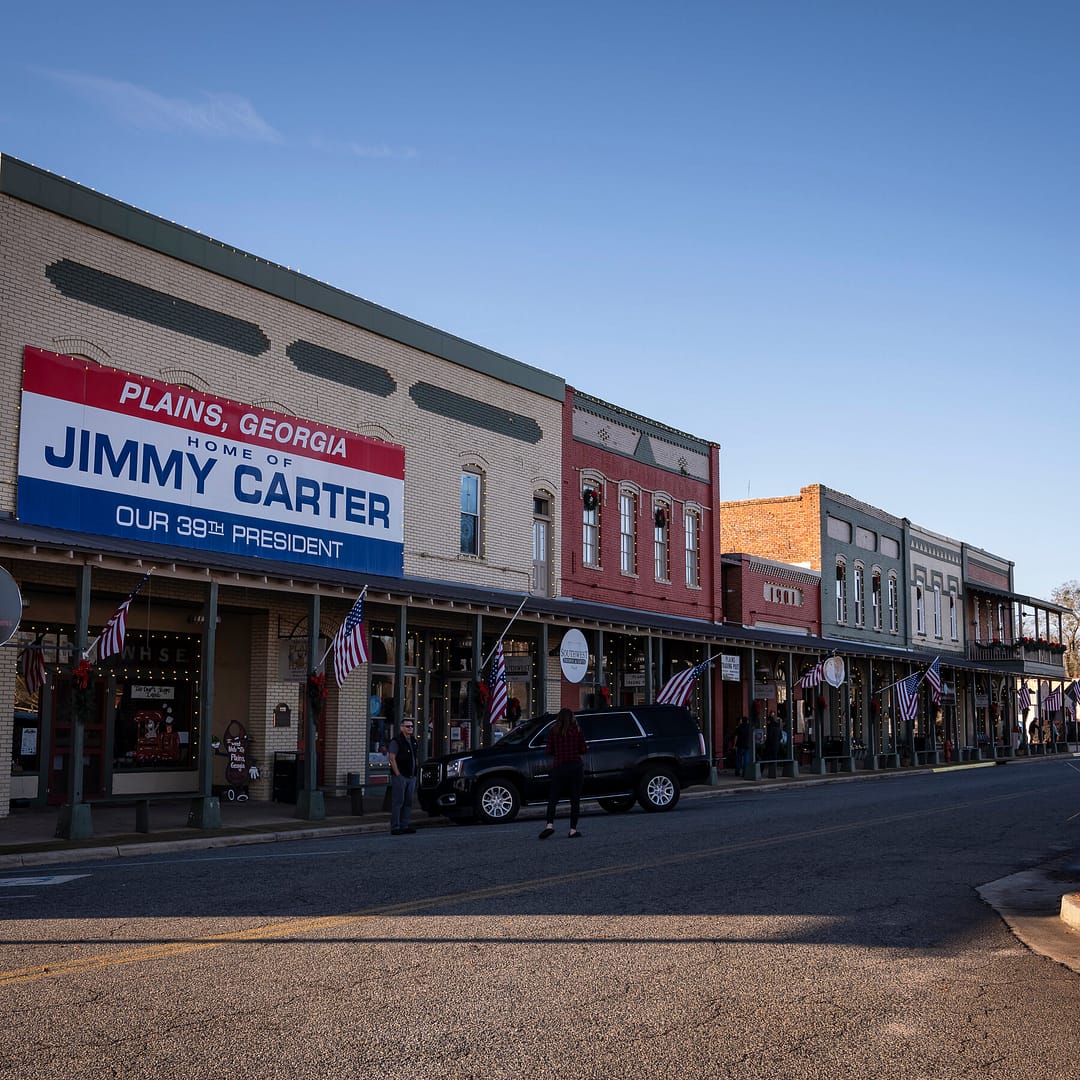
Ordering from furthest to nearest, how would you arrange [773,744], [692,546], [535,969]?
[692,546]
[773,744]
[535,969]

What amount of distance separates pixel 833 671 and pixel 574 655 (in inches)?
474

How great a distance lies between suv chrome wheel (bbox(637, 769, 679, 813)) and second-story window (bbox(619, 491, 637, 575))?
12438 mm

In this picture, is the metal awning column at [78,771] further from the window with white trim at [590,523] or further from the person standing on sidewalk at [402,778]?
the window with white trim at [590,523]

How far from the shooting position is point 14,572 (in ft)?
62.4

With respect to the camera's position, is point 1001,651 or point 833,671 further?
point 1001,651

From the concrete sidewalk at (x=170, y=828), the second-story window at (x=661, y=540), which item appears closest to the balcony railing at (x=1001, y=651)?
the second-story window at (x=661, y=540)

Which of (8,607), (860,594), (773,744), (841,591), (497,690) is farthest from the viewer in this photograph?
(860,594)

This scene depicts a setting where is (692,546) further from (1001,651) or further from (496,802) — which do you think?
(1001,651)

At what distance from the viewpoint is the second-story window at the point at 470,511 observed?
27.4 metres

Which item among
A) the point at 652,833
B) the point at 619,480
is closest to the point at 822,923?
the point at 652,833

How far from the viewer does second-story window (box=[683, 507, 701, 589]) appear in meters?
36.2

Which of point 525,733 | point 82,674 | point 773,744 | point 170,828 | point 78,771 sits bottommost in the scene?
point 170,828

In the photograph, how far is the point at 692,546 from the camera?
36.5 metres

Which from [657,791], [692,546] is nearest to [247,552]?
[657,791]
